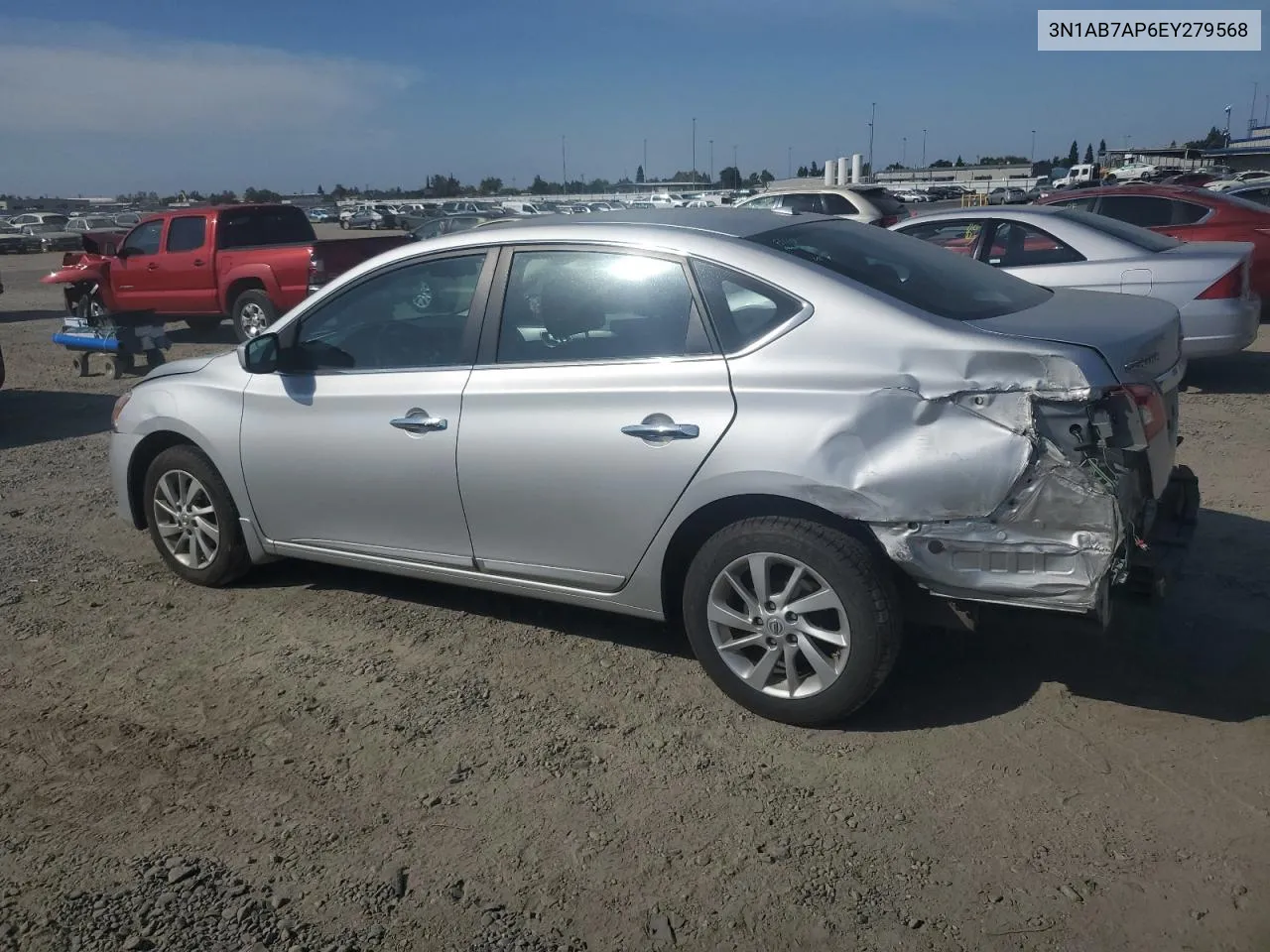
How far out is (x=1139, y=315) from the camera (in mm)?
3992

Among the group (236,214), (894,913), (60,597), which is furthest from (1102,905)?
(236,214)

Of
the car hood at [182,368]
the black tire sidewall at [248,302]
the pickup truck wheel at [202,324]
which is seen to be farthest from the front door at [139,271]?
the car hood at [182,368]

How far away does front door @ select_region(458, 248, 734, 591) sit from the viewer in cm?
385

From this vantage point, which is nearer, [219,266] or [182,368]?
[182,368]

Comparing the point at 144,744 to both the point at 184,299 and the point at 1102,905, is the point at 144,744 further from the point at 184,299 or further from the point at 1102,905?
the point at 184,299

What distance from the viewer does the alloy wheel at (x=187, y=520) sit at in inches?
206

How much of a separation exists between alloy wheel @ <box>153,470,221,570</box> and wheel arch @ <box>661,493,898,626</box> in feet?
7.75

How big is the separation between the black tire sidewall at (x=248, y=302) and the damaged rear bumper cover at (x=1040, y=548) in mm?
11790

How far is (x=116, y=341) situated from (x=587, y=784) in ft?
34.6

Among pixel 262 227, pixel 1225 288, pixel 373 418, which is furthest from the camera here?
pixel 262 227

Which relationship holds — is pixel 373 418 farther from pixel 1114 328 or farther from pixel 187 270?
pixel 187 270

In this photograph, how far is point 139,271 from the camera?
15.2 m

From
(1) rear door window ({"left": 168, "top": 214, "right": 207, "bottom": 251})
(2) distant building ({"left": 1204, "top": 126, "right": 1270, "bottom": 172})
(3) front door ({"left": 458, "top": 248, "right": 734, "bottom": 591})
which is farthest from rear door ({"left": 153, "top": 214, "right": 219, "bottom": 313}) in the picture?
(2) distant building ({"left": 1204, "top": 126, "right": 1270, "bottom": 172})

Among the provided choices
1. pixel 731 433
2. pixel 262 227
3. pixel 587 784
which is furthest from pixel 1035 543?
pixel 262 227
